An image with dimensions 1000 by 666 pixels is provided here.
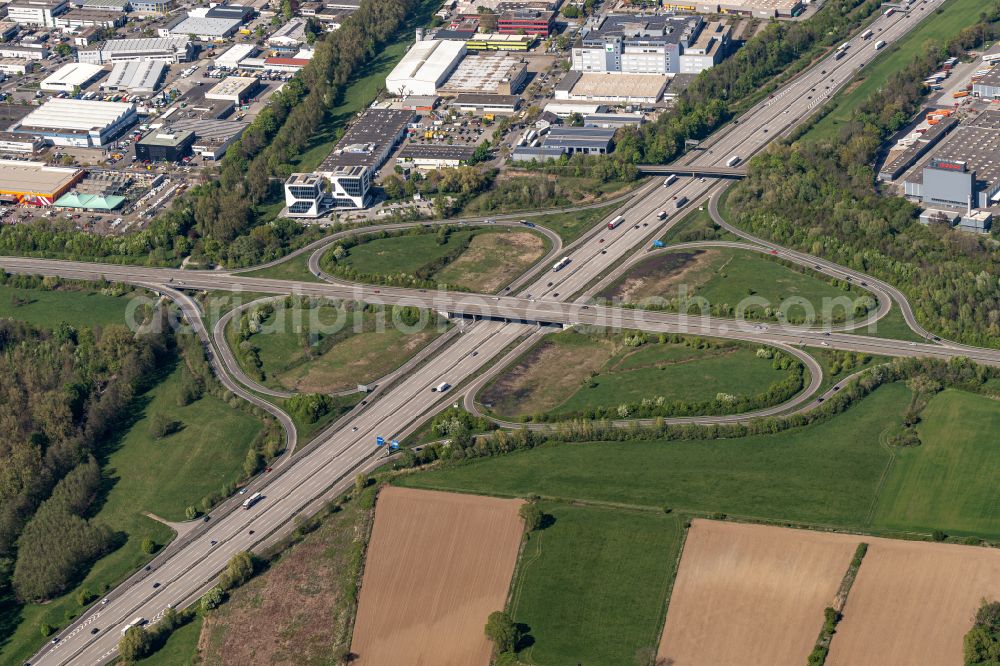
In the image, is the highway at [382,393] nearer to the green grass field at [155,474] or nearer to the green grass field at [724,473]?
the green grass field at [155,474]

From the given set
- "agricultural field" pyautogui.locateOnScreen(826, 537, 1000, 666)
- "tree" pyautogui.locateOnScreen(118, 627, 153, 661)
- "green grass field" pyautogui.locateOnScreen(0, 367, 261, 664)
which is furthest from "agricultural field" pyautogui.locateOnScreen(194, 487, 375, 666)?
"agricultural field" pyautogui.locateOnScreen(826, 537, 1000, 666)

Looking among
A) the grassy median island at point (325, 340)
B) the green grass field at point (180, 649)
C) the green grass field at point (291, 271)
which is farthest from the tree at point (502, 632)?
the green grass field at point (291, 271)

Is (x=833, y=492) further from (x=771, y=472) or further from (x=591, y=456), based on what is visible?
(x=591, y=456)

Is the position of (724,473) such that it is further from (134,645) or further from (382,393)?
(134,645)

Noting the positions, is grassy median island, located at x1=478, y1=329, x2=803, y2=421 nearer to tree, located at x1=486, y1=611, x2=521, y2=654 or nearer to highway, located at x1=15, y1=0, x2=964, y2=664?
highway, located at x1=15, y1=0, x2=964, y2=664

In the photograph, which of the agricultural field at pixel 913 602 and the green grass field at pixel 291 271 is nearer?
the agricultural field at pixel 913 602

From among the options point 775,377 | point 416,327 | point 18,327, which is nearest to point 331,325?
point 416,327

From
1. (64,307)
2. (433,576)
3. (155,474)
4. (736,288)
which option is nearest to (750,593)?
(433,576)
